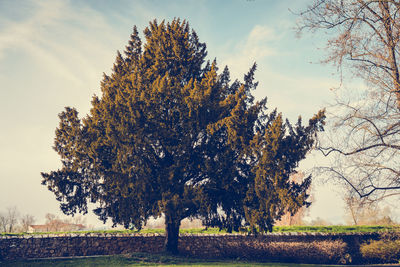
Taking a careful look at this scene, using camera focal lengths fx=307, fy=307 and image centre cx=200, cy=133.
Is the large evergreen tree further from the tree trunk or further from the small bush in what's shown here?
the small bush

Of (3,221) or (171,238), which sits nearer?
(171,238)

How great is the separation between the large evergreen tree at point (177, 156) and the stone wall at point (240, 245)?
2.25 metres

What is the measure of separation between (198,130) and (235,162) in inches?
105

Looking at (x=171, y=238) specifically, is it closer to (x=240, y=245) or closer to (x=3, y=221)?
(x=240, y=245)

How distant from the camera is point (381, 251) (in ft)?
61.6

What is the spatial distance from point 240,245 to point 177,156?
25.1 ft

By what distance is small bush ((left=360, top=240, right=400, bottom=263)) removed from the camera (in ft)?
60.2

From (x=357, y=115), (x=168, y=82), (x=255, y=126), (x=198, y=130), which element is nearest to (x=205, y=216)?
(x=198, y=130)

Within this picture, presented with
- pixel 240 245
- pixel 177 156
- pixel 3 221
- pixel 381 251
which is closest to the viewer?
pixel 177 156

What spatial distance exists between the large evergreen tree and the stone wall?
2247 millimetres

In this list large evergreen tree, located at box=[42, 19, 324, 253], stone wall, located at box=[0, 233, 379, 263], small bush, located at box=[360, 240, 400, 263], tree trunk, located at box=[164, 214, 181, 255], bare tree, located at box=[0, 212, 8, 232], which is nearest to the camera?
large evergreen tree, located at box=[42, 19, 324, 253]

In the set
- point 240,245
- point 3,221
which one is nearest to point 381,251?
point 240,245

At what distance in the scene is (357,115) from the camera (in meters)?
11.9

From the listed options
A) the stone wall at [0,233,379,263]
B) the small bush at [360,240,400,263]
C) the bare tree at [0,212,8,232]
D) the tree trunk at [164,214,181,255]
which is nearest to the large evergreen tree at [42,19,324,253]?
the tree trunk at [164,214,181,255]
